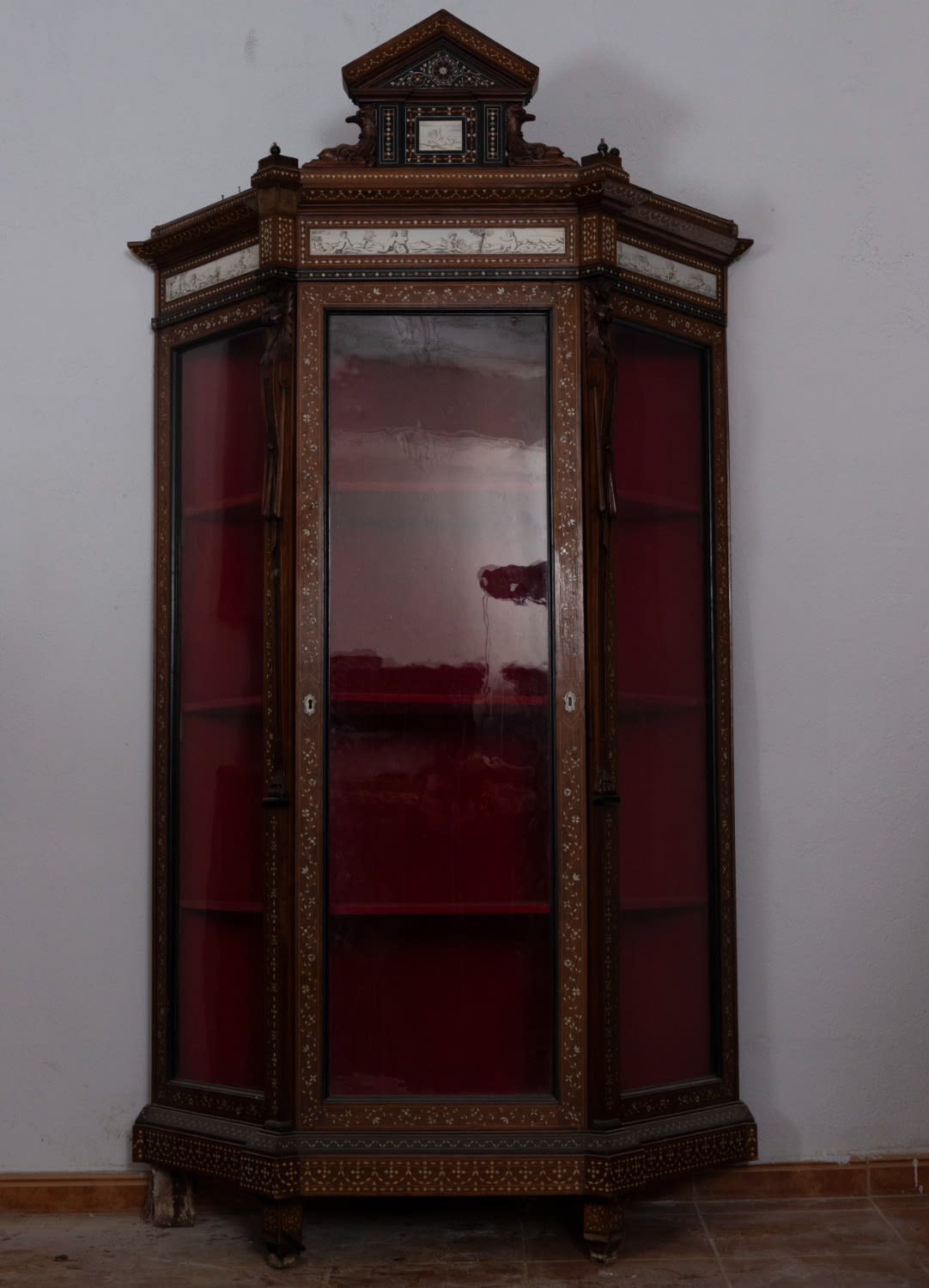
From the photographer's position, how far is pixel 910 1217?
3.21 meters

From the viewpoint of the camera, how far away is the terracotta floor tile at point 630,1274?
Answer: 281 cm

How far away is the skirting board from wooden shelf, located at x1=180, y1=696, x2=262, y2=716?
1175 millimetres

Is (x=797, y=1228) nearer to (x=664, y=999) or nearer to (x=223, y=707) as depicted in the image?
(x=664, y=999)

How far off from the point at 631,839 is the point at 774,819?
1.75ft

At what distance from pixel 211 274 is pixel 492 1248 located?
2381 mm

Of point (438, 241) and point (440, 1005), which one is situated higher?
point (438, 241)

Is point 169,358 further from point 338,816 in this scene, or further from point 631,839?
point 631,839

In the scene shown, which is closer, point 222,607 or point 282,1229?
point 282,1229

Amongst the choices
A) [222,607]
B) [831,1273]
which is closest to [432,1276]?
[831,1273]

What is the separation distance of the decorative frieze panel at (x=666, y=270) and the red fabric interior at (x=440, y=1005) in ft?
5.01

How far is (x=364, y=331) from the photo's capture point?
3012 millimetres

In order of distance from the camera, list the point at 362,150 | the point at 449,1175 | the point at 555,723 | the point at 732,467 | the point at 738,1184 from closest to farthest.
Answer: the point at 449,1175, the point at 555,723, the point at 362,150, the point at 738,1184, the point at 732,467

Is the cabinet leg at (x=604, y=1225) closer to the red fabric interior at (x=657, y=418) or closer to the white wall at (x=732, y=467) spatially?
the white wall at (x=732, y=467)

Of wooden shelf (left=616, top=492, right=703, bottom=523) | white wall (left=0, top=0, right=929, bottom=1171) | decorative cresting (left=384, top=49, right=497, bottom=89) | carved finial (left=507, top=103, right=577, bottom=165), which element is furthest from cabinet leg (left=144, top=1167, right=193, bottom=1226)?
decorative cresting (left=384, top=49, right=497, bottom=89)
